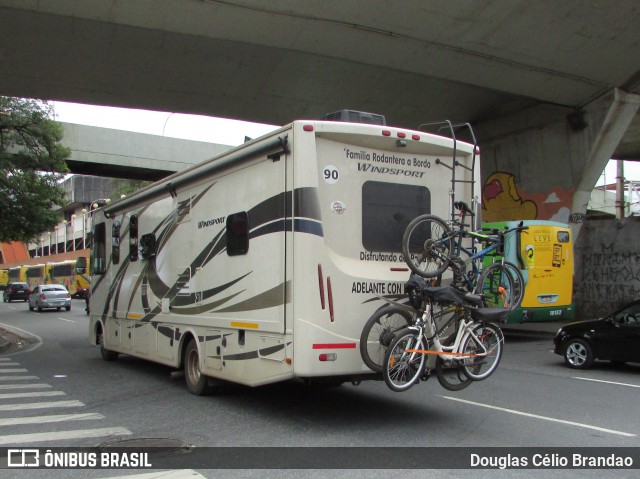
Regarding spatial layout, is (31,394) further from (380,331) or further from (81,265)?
(81,265)

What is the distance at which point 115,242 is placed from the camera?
41.3 ft

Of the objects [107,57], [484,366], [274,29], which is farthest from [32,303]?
[484,366]

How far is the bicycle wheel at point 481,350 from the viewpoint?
23.0 feet

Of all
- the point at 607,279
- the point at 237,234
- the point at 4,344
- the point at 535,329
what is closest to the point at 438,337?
the point at 237,234

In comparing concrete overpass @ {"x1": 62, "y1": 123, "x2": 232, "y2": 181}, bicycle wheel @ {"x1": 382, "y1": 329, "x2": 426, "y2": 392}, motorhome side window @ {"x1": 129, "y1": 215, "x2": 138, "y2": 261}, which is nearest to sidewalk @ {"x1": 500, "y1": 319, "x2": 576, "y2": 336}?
motorhome side window @ {"x1": 129, "y1": 215, "x2": 138, "y2": 261}

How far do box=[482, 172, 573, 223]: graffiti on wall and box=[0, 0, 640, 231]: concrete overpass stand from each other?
5cm

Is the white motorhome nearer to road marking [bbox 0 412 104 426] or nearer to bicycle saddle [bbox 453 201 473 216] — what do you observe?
bicycle saddle [bbox 453 201 473 216]

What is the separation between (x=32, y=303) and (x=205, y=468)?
35012 millimetres

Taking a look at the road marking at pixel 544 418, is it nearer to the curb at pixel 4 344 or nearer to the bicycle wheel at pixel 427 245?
the bicycle wheel at pixel 427 245

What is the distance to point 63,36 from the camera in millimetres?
14594

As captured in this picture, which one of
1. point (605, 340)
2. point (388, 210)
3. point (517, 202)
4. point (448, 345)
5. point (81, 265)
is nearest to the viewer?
point (448, 345)

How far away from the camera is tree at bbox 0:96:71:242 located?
74.2 feet

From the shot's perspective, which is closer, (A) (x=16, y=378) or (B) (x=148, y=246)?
(B) (x=148, y=246)

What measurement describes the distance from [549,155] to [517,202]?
1910 millimetres
